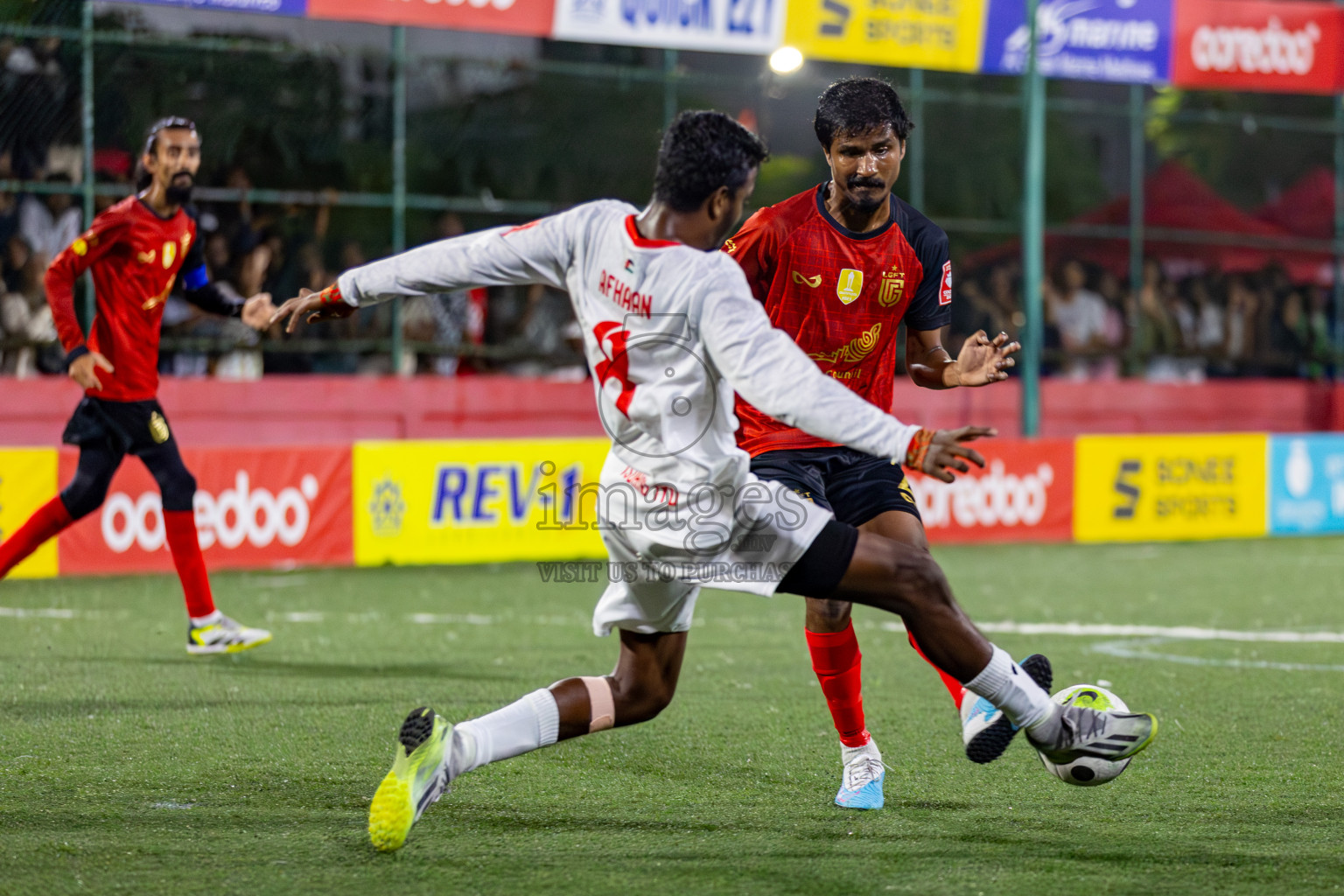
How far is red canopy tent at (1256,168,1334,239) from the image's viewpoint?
20812 mm

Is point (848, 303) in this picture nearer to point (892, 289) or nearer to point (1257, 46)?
point (892, 289)

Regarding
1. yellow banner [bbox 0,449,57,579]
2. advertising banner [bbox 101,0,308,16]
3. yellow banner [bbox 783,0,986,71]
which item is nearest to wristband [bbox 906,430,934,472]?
yellow banner [bbox 0,449,57,579]

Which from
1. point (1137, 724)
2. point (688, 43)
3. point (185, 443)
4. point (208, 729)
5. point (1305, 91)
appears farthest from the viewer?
point (1305, 91)

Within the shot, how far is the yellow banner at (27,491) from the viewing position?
1090 centimetres

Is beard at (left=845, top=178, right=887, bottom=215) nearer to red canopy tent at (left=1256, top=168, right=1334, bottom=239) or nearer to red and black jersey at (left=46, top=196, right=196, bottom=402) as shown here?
red and black jersey at (left=46, top=196, right=196, bottom=402)

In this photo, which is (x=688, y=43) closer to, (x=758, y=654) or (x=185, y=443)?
(x=185, y=443)

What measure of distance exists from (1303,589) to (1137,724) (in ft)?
22.9

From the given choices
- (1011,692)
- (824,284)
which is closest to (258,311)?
(824,284)

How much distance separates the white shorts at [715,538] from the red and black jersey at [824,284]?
842 millimetres

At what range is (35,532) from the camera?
7.28 metres

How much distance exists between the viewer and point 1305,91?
18.6 metres

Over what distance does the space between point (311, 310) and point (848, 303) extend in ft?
5.47

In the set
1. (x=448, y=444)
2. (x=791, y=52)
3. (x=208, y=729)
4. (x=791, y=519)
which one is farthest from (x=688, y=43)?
(x=791, y=519)

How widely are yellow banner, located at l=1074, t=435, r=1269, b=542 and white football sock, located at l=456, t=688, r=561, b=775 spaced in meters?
10.8
